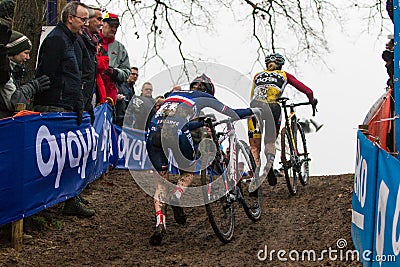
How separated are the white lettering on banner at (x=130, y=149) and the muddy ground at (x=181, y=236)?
2.62 meters

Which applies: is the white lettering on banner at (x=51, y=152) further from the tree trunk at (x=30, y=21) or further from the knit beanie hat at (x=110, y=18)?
the knit beanie hat at (x=110, y=18)

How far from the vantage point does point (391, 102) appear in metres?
7.70

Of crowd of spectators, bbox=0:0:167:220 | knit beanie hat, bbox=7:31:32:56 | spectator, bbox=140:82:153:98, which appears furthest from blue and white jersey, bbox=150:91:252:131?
spectator, bbox=140:82:153:98

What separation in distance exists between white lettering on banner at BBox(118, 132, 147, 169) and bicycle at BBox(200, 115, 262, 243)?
4.45m

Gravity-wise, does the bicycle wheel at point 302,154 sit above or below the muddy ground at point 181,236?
above

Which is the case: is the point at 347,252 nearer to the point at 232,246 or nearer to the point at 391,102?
the point at 232,246

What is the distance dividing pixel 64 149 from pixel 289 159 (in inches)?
149

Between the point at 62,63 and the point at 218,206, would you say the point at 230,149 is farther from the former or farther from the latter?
the point at 62,63

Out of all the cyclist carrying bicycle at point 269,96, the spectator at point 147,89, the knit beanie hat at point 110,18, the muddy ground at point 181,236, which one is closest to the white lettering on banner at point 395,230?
the muddy ground at point 181,236

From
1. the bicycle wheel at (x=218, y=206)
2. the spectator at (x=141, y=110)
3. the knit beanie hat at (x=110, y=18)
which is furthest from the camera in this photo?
the spectator at (x=141, y=110)

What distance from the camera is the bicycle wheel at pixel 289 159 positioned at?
976 cm

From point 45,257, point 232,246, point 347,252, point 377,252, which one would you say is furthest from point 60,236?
point 377,252

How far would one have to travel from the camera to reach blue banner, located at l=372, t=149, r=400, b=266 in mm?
4137

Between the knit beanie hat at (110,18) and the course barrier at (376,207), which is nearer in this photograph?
the course barrier at (376,207)
